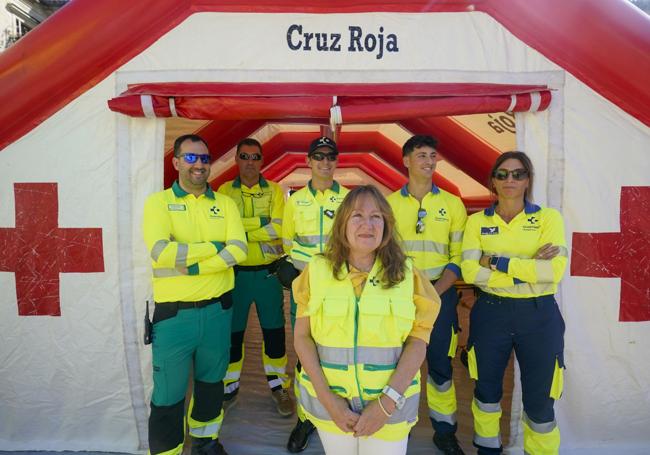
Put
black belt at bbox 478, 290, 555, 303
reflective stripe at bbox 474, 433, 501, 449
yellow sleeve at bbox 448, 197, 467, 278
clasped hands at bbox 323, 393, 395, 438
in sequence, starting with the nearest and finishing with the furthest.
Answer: clasped hands at bbox 323, 393, 395, 438 → black belt at bbox 478, 290, 555, 303 → reflective stripe at bbox 474, 433, 501, 449 → yellow sleeve at bbox 448, 197, 467, 278

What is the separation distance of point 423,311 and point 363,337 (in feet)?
0.78

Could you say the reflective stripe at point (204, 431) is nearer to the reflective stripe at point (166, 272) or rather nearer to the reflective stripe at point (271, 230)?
the reflective stripe at point (166, 272)

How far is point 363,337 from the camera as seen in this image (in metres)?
1.55

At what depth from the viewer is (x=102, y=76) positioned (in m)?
2.49

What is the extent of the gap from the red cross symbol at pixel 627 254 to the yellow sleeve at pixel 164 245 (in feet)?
6.42

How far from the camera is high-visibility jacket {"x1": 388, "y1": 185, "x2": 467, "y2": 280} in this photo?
2441mm

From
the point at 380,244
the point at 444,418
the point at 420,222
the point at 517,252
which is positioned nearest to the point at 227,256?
the point at 380,244

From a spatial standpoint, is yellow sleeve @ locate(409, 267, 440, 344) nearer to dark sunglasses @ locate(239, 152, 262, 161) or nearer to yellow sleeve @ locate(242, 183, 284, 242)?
yellow sleeve @ locate(242, 183, 284, 242)

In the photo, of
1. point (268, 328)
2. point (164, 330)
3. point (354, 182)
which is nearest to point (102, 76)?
point (164, 330)

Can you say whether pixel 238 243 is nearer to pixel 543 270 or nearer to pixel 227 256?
pixel 227 256

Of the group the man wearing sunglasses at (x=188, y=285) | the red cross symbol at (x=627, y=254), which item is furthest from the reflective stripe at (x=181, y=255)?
the red cross symbol at (x=627, y=254)

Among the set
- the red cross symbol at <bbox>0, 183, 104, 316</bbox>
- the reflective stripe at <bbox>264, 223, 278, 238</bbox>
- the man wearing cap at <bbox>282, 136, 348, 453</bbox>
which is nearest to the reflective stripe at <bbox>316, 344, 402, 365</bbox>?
the man wearing cap at <bbox>282, 136, 348, 453</bbox>

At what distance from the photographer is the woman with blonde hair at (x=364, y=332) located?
1.55 m

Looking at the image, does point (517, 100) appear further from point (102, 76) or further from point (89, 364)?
point (89, 364)
